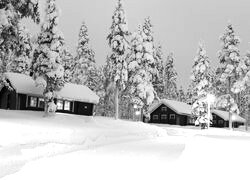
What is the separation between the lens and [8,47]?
21969 mm

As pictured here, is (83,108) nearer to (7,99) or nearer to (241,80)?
(7,99)

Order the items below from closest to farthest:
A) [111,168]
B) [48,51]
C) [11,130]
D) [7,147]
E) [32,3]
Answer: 1. [111,168]
2. [7,147]
3. [11,130]
4. [32,3]
5. [48,51]

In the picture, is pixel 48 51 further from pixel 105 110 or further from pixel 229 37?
pixel 105 110

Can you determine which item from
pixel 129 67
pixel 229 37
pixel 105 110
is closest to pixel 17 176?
pixel 129 67

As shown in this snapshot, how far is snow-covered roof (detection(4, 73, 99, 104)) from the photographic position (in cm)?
4272

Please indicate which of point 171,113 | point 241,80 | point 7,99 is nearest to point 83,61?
point 7,99

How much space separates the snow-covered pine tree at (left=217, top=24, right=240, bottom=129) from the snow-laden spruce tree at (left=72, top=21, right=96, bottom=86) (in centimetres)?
2369

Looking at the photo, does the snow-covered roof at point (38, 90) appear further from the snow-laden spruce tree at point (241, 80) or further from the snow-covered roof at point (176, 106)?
the snow-laden spruce tree at point (241, 80)

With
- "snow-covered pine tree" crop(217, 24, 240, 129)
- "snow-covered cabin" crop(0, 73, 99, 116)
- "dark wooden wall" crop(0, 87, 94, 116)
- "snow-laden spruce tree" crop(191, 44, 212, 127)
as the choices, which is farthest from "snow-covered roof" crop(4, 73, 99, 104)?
"snow-covered pine tree" crop(217, 24, 240, 129)

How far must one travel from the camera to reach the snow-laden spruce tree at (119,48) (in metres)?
44.3

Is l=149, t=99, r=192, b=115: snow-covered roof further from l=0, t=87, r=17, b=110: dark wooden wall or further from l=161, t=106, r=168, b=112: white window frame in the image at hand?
l=0, t=87, r=17, b=110: dark wooden wall

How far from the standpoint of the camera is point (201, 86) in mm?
52219

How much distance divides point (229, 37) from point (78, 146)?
128 feet

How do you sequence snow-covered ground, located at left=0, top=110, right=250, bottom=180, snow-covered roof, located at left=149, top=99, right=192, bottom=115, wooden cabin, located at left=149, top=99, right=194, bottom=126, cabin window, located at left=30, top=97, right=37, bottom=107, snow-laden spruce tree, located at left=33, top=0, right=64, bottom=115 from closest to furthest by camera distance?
snow-covered ground, located at left=0, top=110, right=250, bottom=180, snow-laden spruce tree, located at left=33, top=0, right=64, bottom=115, cabin window, located at left=30, top=97, right=37, bottom=107, snow-covered roof, located at left=149, top=99, right=192, bottom=115, wooden cabin, located at left=149, top=99, right=194, bottom=126
